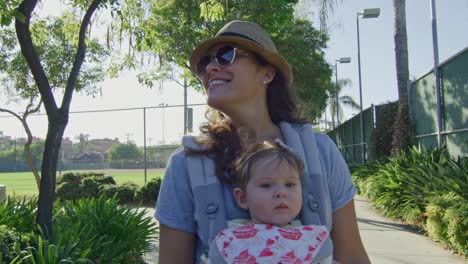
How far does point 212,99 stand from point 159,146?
21.0 meters

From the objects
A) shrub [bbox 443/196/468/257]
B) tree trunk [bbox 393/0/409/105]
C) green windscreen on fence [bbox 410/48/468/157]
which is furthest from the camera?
tree trunk [bbox 393/0/409/105]

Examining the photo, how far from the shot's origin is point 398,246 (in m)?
7.87

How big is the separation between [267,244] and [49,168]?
4073 millimetres

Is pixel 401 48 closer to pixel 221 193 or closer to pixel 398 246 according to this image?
pixel 398 246

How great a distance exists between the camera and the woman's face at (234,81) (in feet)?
7.04

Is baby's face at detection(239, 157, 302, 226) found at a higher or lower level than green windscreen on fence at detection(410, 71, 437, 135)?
lower

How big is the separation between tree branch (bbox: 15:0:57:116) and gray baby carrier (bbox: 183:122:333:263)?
372cm

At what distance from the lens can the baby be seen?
71.6 inches

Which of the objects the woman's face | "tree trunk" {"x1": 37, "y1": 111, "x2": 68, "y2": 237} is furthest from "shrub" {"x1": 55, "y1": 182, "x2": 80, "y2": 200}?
the woman's face

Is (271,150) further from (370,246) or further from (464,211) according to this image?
(370,246)

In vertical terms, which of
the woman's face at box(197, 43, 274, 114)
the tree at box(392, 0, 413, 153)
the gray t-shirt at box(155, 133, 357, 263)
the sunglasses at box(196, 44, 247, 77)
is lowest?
the gray t-shirt at box(155, 133, 357, 263)

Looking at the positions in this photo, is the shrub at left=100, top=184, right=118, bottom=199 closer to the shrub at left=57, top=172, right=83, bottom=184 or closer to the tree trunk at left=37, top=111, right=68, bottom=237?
the shrub at left=57, top=172, right=83, bottom=184

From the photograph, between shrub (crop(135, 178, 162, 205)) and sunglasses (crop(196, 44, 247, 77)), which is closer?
sunglasses (crop(196, 44, 247, 77))

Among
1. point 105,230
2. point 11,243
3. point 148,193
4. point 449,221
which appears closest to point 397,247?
point 449,221
